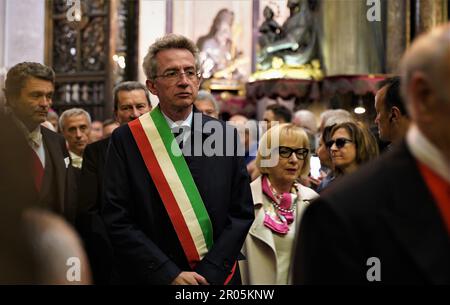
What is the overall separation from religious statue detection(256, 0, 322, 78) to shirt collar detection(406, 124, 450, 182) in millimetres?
9348

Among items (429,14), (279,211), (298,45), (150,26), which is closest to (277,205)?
(279,211)

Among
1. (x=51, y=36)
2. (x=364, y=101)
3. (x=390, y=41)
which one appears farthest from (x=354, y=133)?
(x=51, y=36)

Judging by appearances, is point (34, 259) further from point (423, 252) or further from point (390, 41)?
point (390, 41)

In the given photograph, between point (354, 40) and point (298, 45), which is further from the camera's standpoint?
point (298, 45)

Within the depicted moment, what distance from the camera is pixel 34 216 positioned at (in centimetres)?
148

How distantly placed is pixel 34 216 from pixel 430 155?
857mm

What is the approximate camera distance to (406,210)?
1870 millimetres

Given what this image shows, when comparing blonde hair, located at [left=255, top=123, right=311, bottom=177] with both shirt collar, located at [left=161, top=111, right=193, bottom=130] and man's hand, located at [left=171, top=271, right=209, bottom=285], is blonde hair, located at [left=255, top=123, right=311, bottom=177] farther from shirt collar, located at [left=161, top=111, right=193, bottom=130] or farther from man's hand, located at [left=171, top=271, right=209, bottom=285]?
man's hand, located at [left=171, top=271, right=209, bottom=285]

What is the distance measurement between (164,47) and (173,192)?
0.61m

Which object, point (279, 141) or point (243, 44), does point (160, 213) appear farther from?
point (243, 44)

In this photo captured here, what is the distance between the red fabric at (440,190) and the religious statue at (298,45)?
939 centimetres

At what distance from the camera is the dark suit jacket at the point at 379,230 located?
184 centimetres

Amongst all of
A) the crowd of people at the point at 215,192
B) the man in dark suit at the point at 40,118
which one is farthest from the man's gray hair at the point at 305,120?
the man in dark suit at the point at 40,118

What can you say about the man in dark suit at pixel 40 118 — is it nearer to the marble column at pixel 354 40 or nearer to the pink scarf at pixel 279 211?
the pink scarf at pixel 279 211
